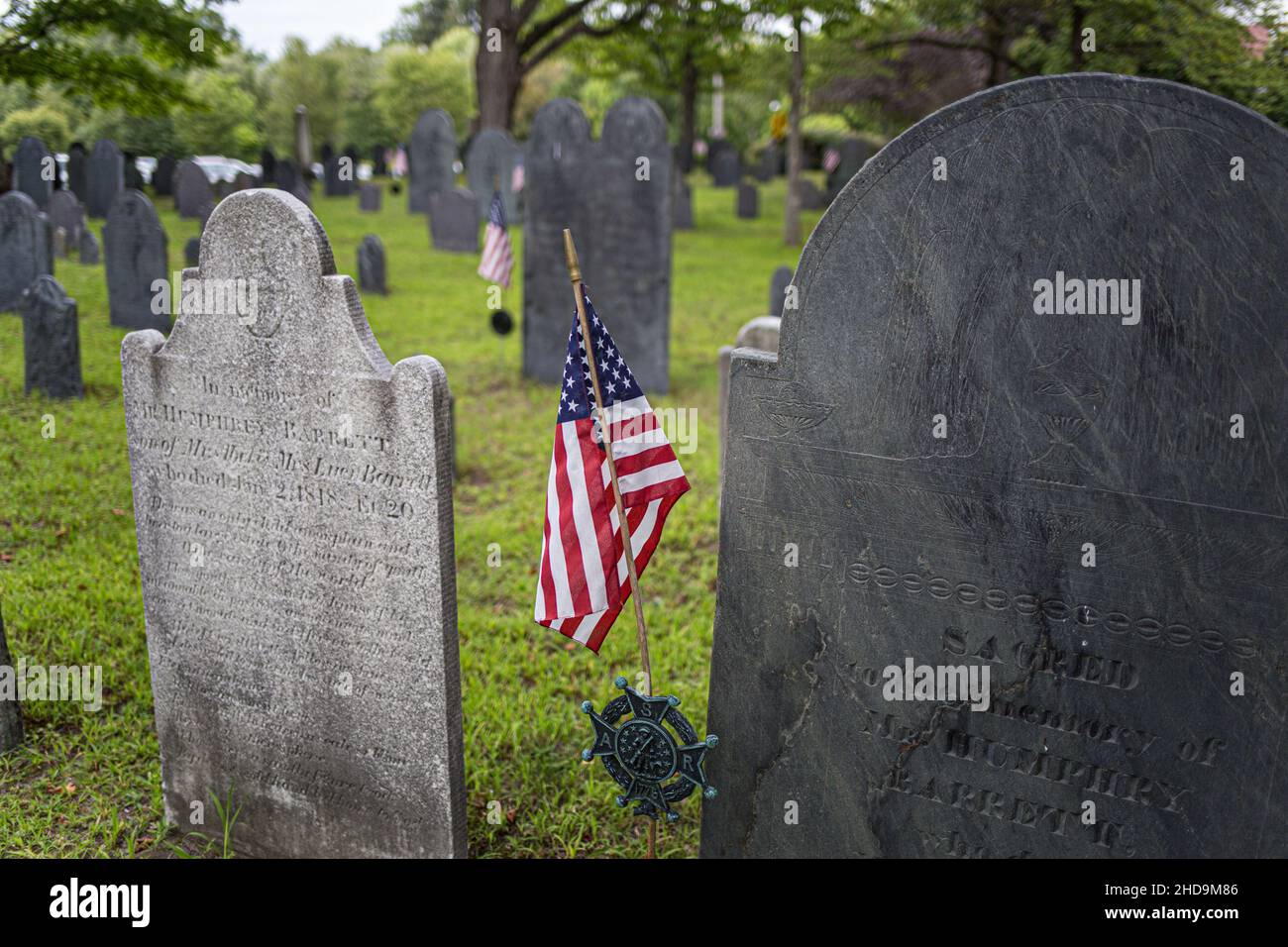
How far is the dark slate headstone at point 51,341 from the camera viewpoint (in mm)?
7809

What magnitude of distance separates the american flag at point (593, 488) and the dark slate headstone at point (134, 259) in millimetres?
8437

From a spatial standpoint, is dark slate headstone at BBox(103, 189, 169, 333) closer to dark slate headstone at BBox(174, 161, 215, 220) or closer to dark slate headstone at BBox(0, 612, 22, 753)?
A: dark slate headstone at BBox(0, 612, 22, 753)

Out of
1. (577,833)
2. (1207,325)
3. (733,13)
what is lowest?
(577,833)

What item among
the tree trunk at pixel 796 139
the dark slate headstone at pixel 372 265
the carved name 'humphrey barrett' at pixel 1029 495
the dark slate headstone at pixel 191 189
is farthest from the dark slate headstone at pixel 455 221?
the carved name 'humphrey barrett' at pixel 1029 495

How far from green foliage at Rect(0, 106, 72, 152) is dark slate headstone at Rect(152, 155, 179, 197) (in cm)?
279

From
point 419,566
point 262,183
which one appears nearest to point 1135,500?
point 419,566

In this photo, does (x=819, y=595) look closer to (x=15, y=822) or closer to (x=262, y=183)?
(x=15, y=822)

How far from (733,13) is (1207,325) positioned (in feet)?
75.2

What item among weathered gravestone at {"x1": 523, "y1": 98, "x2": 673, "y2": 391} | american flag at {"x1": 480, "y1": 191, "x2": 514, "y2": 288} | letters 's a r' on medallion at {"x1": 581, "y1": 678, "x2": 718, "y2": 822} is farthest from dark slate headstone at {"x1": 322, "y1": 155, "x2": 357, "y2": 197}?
letters 's a r' on medallion at {"x1": 581, "y1": 678, "x2": 718, "y2": 822}

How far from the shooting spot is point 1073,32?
11.4 metres

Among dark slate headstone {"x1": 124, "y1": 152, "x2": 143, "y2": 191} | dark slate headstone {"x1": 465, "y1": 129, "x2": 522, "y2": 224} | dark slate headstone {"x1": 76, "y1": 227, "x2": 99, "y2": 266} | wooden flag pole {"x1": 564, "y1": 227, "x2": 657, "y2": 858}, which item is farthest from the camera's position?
dark slate headstone {"x1": 124, "y1": 152, "x2": 143, "y2": 191}

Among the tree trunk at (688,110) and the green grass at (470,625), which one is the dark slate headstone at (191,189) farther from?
the tree trunk at (688,110)

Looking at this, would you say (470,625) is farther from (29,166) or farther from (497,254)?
(29,166)

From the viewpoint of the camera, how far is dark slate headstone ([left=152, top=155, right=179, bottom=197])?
75.4 ft
